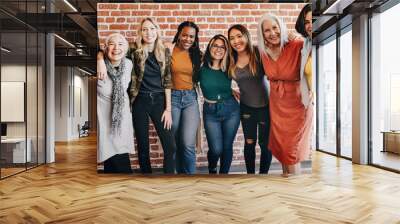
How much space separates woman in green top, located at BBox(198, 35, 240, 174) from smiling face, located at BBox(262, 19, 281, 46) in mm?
641

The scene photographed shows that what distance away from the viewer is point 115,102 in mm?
6035

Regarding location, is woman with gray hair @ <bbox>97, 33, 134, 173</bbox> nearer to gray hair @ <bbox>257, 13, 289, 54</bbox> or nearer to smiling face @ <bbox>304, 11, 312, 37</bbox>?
gray hair @ <bbox>257, 13, 289, 54</bbox>

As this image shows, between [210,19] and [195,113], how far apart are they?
1508mm

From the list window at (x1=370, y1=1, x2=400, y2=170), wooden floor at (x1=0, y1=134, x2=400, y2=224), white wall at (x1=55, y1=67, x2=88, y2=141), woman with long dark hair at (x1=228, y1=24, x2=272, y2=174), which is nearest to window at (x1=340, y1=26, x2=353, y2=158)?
window at (x1=370, y1=1, x2=400, y2=170)

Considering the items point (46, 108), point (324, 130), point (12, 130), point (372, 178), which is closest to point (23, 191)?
point (12, 130)

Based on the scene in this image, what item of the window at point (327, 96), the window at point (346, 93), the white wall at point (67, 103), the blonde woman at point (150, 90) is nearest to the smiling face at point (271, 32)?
the blonde woman at point (150, 90)

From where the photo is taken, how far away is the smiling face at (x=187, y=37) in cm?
605

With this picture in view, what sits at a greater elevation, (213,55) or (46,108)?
(213,55)

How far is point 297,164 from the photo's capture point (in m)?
6.07

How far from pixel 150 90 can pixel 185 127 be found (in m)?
0.81

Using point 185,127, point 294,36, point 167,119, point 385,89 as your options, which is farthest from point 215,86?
point 385,89

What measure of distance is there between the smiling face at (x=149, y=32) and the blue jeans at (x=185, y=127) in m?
0.89

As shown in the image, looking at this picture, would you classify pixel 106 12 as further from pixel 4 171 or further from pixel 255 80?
pixel 4 171

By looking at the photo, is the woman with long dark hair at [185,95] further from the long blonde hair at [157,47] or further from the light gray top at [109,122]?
the light gray top at [109,122]
